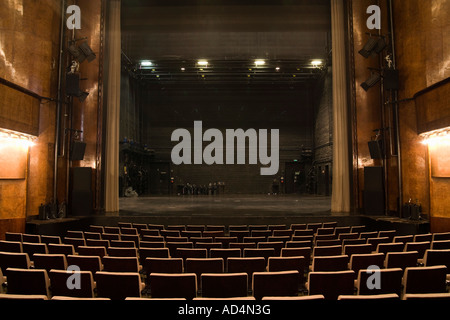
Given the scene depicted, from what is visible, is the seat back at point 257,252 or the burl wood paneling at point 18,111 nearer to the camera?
the seat back at point 257,252

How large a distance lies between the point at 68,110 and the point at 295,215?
27.3ft

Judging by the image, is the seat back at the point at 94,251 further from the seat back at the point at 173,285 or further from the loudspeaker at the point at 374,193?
the loudspeaker at the point at 374,193

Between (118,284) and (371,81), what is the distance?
1000cm

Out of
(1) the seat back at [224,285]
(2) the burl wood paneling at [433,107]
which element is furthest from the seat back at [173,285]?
(2) the burl wood paneling at [433,107]

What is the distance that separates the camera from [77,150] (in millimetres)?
10320

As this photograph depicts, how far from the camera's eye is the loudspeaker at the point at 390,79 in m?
9.68

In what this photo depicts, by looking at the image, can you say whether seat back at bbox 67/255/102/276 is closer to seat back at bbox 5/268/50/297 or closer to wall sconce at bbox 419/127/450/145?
seat back at bbox 5/268/50/297

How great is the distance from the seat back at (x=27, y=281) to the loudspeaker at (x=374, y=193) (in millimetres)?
9761

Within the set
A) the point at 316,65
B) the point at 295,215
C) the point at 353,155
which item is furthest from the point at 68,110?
the point at 316,65

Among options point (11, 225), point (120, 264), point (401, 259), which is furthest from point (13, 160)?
point (401, 259)

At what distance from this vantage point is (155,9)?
13.4 metres

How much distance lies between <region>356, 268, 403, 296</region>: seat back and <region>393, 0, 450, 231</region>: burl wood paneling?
20.6ft

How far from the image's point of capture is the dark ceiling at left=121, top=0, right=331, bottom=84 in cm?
1326

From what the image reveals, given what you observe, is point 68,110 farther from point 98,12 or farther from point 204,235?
point 204,235
